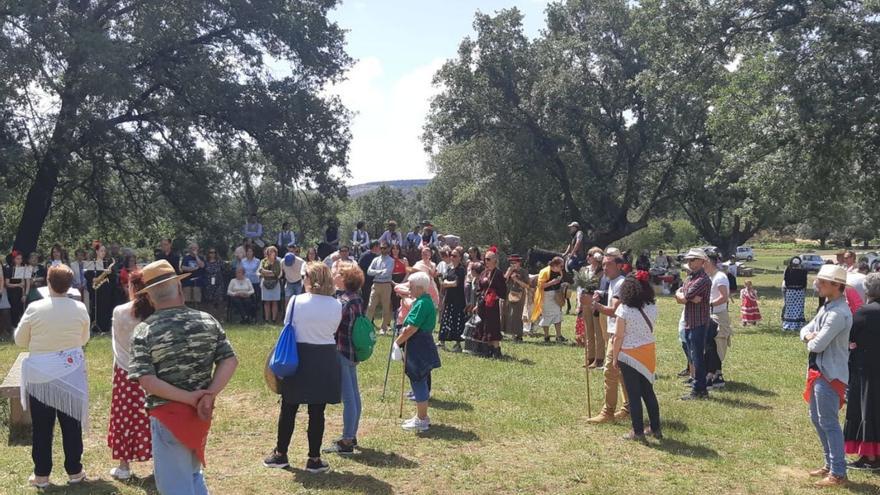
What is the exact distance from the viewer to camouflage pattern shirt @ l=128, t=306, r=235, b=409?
13.0ft

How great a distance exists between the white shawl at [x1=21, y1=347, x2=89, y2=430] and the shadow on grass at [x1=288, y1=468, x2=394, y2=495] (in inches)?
70.4

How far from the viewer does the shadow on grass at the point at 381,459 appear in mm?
6485

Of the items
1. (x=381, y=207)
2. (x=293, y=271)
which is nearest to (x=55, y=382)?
(x=293, y=271)

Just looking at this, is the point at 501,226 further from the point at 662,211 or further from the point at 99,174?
the point at 99,174

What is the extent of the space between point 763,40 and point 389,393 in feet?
49.3

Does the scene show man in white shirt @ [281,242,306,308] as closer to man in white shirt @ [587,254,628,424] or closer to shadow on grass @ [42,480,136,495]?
man in white shirt @ [587,254,628,424]

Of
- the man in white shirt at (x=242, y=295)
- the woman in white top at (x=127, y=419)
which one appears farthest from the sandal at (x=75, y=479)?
the man in white shirt at (x=242, y=295)

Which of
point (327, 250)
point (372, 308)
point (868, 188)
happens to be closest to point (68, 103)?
point (327, 250)

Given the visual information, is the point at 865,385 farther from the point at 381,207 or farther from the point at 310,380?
the point at 381,207

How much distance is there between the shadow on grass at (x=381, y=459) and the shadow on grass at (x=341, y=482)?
12.9 inches

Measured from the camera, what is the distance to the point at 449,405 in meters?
8.70

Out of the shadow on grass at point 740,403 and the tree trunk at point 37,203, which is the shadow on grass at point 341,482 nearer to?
the shadow on grass at point 740,403

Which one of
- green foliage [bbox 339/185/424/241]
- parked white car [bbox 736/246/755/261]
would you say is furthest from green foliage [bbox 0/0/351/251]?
green foliage [bbox 339/185/424/241]

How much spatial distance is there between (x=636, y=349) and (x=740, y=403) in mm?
2657
